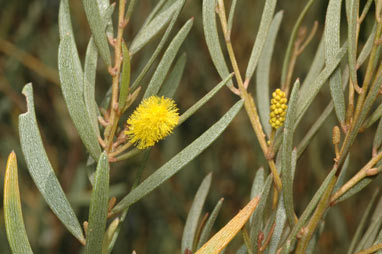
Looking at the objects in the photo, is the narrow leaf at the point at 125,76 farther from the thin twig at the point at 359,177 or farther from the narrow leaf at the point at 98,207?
the thin twig at the point at 359,177

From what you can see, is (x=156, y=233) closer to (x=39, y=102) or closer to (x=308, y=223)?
(x=39, y=102)

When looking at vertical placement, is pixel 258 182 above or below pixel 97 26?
below

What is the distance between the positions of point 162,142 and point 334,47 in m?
1.04

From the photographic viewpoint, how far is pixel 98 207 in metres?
0.37

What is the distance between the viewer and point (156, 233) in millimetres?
1429

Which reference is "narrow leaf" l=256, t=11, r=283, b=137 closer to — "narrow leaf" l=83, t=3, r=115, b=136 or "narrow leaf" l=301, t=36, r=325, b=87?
"narrow leaf" l=301, t=36, r=325, b=87

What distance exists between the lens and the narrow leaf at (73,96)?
16.6 inches

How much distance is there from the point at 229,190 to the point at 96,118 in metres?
1.05

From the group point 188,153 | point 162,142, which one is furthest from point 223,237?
point 162,142

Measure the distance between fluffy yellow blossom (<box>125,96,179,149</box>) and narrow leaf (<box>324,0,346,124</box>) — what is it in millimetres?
138

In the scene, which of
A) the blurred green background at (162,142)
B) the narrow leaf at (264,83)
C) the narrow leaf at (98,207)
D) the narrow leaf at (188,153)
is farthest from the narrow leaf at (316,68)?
the blurred green background at (162,142)

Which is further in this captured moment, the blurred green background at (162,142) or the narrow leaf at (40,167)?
the blurred green background at (162,142)

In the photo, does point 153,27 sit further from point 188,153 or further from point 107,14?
point 188,153

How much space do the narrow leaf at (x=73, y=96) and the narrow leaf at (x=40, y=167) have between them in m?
0.03
